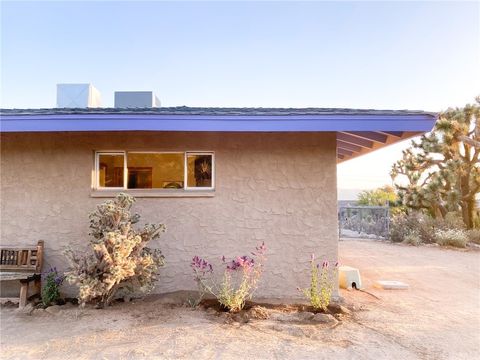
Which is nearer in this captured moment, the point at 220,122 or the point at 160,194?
the point at 220,122

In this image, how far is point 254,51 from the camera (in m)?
12.9

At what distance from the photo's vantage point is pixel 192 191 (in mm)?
5785

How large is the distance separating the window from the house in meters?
0.02

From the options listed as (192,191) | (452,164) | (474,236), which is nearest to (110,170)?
(192,191)

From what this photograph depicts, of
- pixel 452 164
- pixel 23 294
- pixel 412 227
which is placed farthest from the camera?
pixel 452 164

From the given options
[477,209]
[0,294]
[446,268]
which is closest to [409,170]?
[477,209]

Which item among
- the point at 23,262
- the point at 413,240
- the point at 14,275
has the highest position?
the point at 23,262

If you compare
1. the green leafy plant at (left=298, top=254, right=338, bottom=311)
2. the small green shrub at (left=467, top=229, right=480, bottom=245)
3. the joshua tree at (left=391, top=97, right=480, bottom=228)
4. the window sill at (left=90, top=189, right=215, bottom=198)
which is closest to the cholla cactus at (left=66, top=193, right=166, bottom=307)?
the window sill at (left=90, top=189, right=215, bottom=198)

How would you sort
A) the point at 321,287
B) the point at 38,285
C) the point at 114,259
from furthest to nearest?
the point at 38,285 < the point at 321,287 < the point at 114,259

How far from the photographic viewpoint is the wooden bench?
17.7 feet

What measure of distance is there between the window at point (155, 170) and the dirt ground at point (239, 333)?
2005 mm

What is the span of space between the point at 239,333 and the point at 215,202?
91.6 inches

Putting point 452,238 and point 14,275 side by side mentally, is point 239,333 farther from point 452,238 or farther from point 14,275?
point 452,238

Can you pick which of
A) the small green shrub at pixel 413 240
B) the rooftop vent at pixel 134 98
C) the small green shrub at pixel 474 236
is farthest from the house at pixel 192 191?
the small green shrub at pixel 474 236
